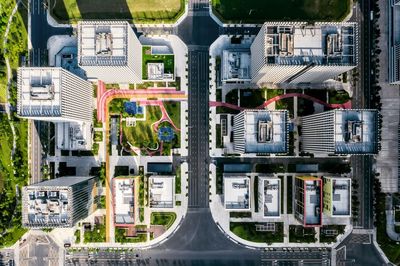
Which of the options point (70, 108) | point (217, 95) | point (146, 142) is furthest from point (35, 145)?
point (217, 95)

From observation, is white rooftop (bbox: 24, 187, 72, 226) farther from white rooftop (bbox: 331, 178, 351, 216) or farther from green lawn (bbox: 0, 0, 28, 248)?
white rooftop (bbox: 331, 178, 351, 216)

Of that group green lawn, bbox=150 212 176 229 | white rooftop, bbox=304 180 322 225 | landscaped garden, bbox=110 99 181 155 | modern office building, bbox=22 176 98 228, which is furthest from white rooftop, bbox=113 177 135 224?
white rooftop, bbox=304 180 322 225

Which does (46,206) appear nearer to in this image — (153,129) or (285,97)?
(153,129)

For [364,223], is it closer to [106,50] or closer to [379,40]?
[379,40]

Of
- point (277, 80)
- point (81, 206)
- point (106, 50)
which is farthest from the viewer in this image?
point (277, 80)

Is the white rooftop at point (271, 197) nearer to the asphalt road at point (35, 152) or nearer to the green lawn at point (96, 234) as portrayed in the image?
the green lawn at point (96, 234)

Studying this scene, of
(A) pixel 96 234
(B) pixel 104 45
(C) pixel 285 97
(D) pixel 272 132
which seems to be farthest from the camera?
(C) pixel 285 97

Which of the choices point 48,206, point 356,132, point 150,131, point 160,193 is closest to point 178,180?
point 160,193
